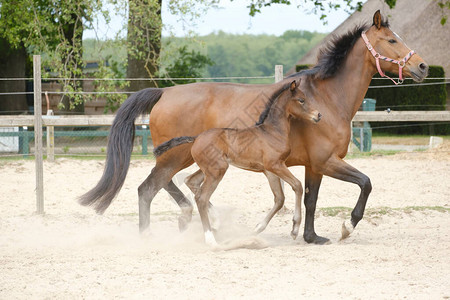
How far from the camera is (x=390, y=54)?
559cm

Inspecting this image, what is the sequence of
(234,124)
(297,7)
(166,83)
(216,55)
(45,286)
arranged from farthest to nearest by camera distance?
(216,55) → (166,83) → (297,7) → (234,124) → (45,286)

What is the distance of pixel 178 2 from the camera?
40.9 ft

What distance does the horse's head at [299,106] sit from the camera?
527 centimetres

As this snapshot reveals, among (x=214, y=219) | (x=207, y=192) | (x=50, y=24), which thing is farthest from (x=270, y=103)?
(x=50, y=24)

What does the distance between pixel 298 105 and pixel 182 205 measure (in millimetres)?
1700

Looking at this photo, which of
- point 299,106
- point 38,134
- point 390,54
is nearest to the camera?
point 299,106

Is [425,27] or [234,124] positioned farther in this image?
[425,27]

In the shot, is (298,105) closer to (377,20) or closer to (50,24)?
(377,20)

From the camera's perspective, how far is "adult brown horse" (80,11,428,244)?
5426mm

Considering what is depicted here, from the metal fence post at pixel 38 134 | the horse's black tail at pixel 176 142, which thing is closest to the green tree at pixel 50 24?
the metal fence post at pixel 38 134

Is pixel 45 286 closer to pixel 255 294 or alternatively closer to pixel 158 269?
pixel 158 269

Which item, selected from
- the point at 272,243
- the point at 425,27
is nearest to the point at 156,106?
the point at 272,243

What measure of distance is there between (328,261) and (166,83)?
1140 centimetres

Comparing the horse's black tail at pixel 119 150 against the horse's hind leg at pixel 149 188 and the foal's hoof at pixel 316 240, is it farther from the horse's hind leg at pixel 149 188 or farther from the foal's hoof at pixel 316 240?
the foal's hoof at pixel 316 240
